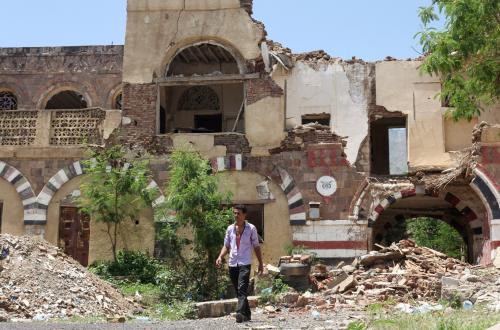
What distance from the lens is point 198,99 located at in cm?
2069

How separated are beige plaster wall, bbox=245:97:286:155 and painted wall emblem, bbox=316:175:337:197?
60.5 inches

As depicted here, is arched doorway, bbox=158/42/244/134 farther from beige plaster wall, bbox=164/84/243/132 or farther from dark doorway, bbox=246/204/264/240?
dark doorway, bbox=246/204/264/240

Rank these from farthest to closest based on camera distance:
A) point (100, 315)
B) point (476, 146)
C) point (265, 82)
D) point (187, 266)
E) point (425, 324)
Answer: point (265, 82)
point (476, 146)
point (187, 266)
point (100, 315)
point (425, 324)

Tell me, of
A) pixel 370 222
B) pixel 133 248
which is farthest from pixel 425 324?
pixel 133 248

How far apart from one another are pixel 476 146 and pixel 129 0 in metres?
9.89

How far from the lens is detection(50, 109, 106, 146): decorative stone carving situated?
60.3 feet

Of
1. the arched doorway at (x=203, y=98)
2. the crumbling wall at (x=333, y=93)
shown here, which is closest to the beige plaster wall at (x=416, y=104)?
the crumbling wall at (x=333, y=93)

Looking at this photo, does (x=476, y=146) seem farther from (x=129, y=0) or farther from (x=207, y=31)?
(x=129, y=0)

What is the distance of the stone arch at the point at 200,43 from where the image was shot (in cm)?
1833

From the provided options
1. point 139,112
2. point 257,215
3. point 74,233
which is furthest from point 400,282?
point 74,233

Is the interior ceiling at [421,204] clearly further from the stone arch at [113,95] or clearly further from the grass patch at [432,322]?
the grass patch at [432,322]

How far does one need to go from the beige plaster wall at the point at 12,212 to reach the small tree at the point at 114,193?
2322 millimetres

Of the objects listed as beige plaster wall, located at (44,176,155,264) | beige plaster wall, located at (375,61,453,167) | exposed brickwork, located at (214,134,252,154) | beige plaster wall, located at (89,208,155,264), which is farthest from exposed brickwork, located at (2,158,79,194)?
beige plaster wall, located at (375,61,453,167)

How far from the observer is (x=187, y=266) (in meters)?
14.7
